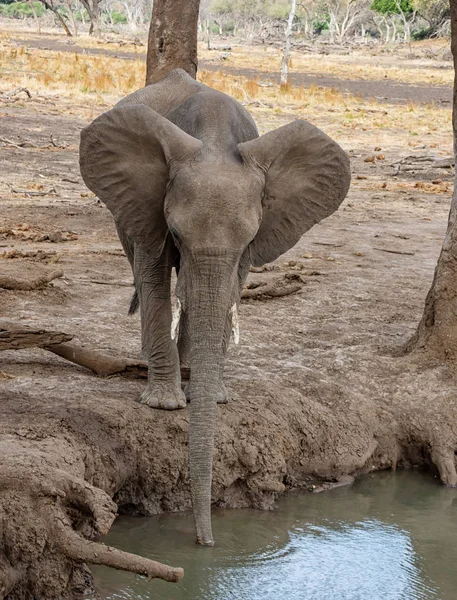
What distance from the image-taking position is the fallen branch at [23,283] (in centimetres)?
759

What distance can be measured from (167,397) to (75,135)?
→ 12568mm

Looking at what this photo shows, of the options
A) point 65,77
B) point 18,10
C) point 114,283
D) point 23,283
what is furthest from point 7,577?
point 18,10

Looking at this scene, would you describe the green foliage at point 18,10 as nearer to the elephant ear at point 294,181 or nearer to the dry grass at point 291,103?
the dry grass at point 291,103

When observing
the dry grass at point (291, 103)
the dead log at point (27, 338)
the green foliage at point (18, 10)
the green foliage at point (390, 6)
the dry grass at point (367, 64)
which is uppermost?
the green foliage at point (390, 6)

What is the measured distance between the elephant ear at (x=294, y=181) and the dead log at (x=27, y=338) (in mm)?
1396

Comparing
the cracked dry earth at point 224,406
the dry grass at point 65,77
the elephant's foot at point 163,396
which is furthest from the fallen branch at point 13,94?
the elephant's foot at point 163,396

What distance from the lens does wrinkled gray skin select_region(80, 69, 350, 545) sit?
4234 millimetres

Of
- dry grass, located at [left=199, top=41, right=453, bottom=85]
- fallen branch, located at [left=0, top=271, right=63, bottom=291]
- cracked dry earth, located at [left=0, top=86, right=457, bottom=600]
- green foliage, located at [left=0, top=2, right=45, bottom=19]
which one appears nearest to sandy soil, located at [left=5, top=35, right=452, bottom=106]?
dry grass, located at [left=199, top=41, right=453, bottom=85]

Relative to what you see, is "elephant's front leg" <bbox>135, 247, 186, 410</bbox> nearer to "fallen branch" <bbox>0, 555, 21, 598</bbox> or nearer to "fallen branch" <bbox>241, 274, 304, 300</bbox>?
"fallen branch" <bbox>0, 555, 21, 598</bbox>

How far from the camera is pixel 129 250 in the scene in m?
6.20

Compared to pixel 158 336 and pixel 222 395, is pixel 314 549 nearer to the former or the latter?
pixel 222 395

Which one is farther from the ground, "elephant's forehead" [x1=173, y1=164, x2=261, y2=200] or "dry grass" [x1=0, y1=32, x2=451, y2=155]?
"elephant's forehead" [x1=173, y1=164, x2=261, y2=200]

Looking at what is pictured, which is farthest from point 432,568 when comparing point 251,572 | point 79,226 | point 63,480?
point 79,226

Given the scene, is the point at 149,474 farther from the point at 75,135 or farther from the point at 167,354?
the point at 75,135
